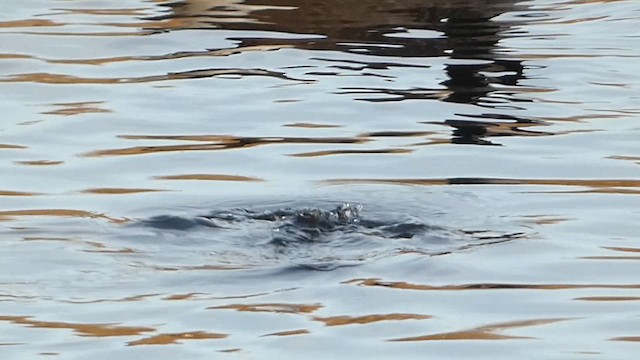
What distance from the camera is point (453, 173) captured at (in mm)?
8477

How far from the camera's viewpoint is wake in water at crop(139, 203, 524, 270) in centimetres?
698

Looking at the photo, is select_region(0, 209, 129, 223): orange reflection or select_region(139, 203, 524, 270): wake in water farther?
select_region(0, 209, 129, 223): orange reflection

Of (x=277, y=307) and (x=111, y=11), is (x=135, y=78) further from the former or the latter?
(x=277, y=307)

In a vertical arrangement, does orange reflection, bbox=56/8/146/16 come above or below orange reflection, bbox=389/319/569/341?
above

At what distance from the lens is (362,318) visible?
621 centimetres

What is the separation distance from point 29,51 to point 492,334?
237 inches

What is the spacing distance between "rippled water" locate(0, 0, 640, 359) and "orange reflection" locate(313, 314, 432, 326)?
0.06 feet

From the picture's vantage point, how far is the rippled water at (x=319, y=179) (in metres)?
6.15

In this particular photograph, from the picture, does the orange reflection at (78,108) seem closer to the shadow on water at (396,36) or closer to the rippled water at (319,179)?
the rippled water at (319,179)

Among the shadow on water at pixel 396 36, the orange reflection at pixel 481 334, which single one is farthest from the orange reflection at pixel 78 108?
the orange reflection at pixel 481 334

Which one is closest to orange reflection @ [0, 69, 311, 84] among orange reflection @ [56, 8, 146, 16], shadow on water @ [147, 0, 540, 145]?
shadow on water @ [147, 0, 540, 145]

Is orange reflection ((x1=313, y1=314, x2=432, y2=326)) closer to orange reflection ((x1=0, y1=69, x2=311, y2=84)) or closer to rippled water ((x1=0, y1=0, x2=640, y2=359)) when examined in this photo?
rippled water ((x1=0, y1=0, x2=640, y2=359))

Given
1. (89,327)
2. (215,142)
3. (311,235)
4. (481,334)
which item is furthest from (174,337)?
(215,142)

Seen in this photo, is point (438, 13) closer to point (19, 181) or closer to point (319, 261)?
point (19, 181)
